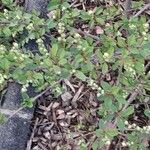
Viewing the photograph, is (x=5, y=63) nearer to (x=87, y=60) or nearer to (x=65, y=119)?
(x=87, y=60)

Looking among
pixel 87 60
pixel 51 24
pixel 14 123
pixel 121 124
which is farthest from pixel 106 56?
pixel 14 123

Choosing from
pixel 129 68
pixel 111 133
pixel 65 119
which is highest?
pixel 129 68

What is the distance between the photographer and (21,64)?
1514 millimetres

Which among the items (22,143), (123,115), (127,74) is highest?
(127,74)

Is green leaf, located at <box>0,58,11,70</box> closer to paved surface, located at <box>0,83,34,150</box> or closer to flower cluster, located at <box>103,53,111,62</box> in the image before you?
flower cluster, located at <box>103,53,111,62</box>

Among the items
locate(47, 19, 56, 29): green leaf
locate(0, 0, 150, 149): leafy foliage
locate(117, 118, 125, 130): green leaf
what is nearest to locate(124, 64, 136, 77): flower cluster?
locate(0, 0, 150, 149): leafy foliage

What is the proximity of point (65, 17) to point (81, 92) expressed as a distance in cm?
56

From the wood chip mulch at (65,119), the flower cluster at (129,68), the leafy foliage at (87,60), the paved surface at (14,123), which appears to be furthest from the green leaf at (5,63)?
the wood chip mulch at (65,119)

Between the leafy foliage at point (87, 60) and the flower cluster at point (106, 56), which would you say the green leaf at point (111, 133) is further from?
the flower cluster at point (106, 56)

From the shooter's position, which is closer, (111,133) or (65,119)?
(111,133)

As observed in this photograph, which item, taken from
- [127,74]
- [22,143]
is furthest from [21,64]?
[22,143]

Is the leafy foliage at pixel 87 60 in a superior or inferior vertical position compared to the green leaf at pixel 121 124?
superior

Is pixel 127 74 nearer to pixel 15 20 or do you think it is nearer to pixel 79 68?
pixel 79 68

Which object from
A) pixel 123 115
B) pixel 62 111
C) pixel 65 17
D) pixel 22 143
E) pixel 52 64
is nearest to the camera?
pixel 52 64
